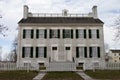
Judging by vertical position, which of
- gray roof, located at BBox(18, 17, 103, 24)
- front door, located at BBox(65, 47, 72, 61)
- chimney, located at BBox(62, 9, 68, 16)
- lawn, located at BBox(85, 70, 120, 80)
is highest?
chimney, located at BBox(62, 9, 68, 16)

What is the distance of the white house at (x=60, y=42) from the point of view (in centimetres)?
3281

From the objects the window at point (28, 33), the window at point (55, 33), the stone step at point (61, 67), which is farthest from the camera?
the window at point (55, 33)

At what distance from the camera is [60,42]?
3331 cm

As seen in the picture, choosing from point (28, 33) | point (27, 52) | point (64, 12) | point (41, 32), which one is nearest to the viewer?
point (27, 52)

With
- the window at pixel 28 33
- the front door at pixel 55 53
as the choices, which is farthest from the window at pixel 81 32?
the window at pixel 28 33

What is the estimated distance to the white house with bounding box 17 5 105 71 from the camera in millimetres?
32812

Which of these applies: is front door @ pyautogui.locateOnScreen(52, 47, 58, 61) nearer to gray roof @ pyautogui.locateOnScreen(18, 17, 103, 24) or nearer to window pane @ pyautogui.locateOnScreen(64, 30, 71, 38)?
window pane @ pyautogui.locateOnScreen(64, 30, 71, 38)

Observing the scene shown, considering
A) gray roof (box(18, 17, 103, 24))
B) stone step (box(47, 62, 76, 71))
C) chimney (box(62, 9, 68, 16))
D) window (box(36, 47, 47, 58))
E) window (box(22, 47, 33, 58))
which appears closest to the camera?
stone step (box(47, 62, 76, 71))

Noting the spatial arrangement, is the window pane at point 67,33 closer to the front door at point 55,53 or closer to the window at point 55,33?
the window at point 55,33

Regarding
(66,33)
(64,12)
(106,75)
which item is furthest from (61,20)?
(106,75)

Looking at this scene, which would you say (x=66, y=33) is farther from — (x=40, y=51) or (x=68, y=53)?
(x=40, y=51)

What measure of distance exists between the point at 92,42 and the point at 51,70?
952 cm

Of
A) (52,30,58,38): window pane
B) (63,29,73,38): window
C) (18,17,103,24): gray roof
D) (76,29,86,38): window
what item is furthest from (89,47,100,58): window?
(52,30,58,38): window pane

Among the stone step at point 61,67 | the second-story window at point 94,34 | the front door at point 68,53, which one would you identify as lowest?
the stone step at point 61,67
